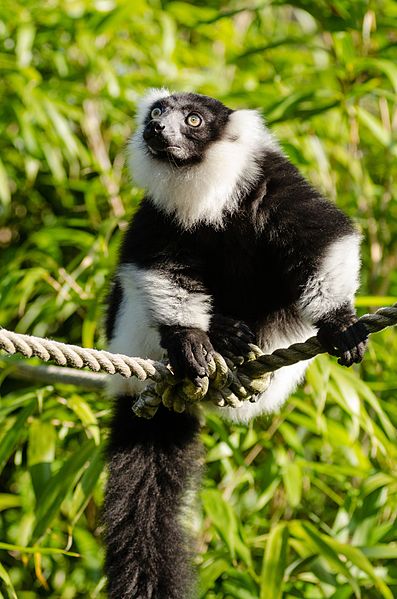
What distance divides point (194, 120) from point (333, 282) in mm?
798

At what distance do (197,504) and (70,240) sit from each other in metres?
1.70

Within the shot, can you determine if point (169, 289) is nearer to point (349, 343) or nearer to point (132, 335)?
point (132, 335)

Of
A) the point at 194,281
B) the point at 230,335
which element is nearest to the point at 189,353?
the point at 230,335

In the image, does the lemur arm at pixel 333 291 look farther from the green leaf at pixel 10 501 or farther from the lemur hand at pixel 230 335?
the green leaf at pixel 10 501

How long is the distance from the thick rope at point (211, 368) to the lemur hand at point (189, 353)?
0.03 m

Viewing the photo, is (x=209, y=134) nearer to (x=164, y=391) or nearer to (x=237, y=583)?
(x=164, y=391)

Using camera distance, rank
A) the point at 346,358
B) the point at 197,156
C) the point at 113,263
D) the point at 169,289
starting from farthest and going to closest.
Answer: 1. the point at 113,263
2. the point at 197,156
3. the point at 169,289
4. the point at 346,358

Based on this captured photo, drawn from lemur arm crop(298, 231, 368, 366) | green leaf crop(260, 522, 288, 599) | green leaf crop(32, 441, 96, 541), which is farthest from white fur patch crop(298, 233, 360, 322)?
green leaf crop(32, 441, 96, 541)

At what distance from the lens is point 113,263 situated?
146 inches

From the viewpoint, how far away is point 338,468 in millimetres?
3559

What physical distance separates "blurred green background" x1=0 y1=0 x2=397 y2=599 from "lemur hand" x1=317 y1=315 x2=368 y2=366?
0.69 meters

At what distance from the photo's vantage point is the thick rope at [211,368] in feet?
7.27

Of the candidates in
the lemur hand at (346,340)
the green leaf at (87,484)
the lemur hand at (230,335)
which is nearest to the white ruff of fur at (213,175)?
the lemur hand at (230,335)

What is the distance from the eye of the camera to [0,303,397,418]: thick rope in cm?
221
